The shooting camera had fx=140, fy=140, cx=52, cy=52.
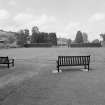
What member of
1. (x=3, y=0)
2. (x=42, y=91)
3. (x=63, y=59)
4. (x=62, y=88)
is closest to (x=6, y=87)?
(x=42, y=91)

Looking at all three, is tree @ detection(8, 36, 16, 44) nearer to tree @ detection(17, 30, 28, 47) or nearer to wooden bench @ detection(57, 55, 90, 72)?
tree @ detection(17, 30, 28, 47)

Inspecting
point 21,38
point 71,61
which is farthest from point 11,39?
point 71,61

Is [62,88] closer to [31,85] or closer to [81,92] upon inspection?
[81,92]

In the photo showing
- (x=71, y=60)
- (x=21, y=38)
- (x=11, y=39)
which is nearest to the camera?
(x=71, y=60)

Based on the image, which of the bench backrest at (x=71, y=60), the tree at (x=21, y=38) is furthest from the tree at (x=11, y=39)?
the bench backrest at (x=71, y=60)

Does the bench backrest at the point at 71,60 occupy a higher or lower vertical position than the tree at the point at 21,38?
lower

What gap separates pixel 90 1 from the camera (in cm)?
1377

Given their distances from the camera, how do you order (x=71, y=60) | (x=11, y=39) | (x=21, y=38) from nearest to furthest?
(x=71, y=60)
(x=21, y=38)
(x=11, y=39)

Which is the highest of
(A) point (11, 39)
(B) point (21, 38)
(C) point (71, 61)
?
(B) point (21, 38)

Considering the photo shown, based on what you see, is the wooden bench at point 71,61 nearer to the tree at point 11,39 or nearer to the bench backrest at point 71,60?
the bench backrest at point 71,60

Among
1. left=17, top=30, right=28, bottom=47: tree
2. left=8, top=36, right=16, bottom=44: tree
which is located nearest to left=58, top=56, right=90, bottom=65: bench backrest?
left=17, top=30, right=28, bottom=47: tree

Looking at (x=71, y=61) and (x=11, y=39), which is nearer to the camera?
(x=71, y=61)

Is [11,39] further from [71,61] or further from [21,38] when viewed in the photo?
[71,61]

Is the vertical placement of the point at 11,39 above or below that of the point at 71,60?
above
